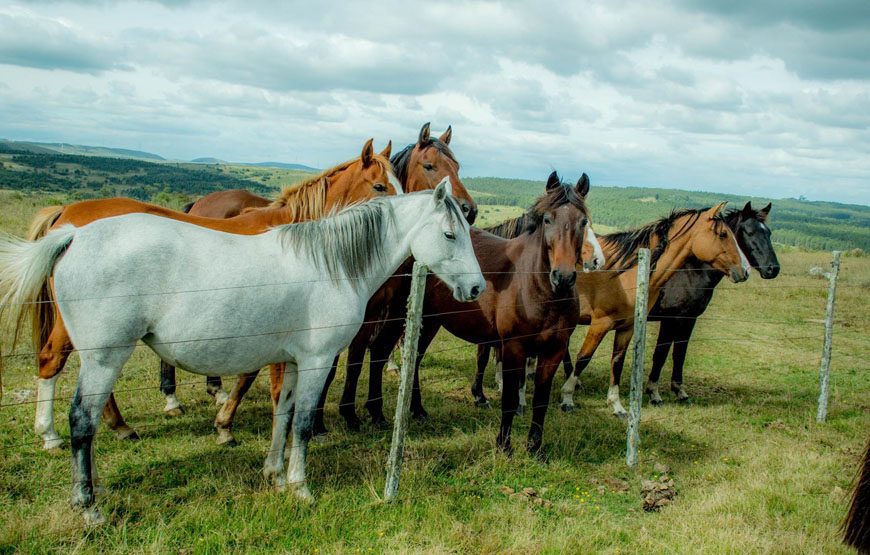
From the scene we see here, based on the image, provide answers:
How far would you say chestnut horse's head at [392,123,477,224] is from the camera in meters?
5.66

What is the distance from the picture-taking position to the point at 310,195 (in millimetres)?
5305

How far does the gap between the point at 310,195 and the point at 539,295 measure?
2.40 meters

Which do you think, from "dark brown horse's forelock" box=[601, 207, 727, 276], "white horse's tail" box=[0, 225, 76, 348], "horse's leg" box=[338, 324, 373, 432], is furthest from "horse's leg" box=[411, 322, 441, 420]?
"white horse's tail" box=[0, 225, 76, 348]

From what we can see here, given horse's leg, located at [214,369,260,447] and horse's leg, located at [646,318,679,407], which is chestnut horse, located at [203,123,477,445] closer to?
horse's leg, located at [214,369,260,447]

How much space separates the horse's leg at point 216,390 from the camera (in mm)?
6211

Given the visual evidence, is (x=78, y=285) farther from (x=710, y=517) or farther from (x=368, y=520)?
(x=710, y=517)

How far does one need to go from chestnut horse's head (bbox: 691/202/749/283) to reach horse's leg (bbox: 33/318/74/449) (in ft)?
23.7

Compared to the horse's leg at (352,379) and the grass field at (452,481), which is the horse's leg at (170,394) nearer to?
the grass field at (452,481)

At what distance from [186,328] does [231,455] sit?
1867 millimetres

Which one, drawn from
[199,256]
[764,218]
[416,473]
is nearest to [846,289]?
[764,218]

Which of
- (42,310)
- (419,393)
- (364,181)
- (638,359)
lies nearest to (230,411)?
(42,310)

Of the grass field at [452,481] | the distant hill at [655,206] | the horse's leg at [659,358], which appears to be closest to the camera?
the grass field at [452,481]

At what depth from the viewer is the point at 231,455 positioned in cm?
486

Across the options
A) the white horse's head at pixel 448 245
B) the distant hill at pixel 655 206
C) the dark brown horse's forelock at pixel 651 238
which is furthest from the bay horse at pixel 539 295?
the distant hill at pixel 655 206
